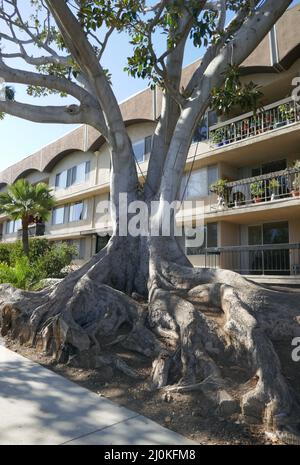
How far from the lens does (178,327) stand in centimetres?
532

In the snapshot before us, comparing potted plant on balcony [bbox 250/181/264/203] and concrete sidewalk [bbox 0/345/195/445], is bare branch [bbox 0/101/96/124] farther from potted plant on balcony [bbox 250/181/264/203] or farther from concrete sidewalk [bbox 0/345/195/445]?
potted plant on balcony [bbox 250/181/264/203]

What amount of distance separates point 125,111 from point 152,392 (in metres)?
19.4

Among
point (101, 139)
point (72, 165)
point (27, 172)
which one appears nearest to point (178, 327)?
point (101, 139)

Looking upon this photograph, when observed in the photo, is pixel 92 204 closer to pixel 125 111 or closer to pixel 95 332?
pixel 125 111

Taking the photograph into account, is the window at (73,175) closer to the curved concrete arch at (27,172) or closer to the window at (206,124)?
the curved concrete arch at (27,172)

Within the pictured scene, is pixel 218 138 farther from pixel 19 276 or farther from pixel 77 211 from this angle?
pixel 77 211

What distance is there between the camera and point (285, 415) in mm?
3379

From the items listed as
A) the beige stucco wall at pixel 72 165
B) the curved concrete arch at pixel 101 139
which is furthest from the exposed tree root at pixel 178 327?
the beige stucco wall at pixel 72 165

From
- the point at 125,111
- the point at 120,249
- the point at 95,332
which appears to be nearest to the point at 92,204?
the point at 125,111

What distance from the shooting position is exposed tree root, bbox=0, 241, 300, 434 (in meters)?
3.87

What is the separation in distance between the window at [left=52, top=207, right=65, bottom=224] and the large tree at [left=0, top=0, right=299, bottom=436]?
1742cm

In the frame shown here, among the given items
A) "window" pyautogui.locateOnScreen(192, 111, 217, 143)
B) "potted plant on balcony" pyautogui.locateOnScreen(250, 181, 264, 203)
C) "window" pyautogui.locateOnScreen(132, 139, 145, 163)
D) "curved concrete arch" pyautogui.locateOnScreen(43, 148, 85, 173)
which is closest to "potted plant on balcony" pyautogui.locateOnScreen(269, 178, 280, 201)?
"potted plant on balcony" pyautogui.locateOnScreen(250, 181, 264, 203)

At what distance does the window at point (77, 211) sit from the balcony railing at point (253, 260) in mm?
11039
